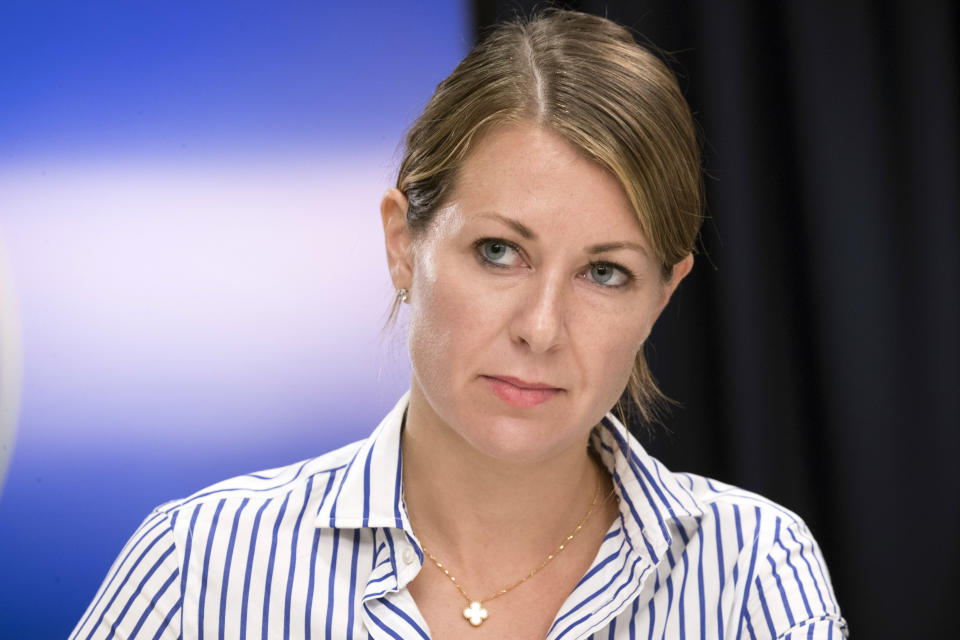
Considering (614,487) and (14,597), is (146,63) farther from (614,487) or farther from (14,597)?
(614,487)

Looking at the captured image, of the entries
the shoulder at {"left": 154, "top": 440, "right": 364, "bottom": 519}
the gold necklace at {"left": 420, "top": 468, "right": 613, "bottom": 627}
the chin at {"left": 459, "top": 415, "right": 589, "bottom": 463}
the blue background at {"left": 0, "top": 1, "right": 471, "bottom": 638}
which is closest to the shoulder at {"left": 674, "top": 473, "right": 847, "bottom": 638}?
the gold necklace at {"left": 420, "top": 468, "right": 613, "bottom": 627}

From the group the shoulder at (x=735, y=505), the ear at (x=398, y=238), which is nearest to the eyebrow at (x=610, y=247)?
the ear at (x=398, y=238)

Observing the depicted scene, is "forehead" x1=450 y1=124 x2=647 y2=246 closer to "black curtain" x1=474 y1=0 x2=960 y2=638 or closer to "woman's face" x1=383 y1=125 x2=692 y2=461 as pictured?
"woman's face" x1=383 y1=125 x2=692 y2=461

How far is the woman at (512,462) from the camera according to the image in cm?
131

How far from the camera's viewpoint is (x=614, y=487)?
1.55 meters

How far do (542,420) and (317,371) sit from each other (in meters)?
1.08

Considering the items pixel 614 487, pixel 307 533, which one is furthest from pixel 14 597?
pixel 614 487

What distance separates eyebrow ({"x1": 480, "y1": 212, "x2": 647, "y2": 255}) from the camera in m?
1.29

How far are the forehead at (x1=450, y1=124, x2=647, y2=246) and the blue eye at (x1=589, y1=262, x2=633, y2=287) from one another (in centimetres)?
5

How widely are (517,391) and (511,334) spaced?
0.23 feet

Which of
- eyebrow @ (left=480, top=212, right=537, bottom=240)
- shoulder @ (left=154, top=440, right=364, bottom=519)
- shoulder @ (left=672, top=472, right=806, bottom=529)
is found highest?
eyebrow @ (left=480, top=212, right=537, bottom=240)

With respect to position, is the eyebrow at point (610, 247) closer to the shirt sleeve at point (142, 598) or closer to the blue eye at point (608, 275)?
the blue eye at point (608, 275)

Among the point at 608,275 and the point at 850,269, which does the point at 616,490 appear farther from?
the point at 850,269

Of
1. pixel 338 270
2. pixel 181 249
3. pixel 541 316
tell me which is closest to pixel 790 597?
pixel 541 316
